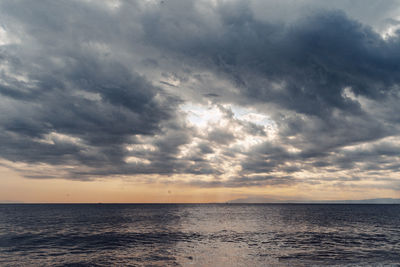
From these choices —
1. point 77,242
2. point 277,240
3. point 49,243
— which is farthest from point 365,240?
point 49,243

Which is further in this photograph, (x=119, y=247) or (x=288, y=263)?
(x=119, y=247)

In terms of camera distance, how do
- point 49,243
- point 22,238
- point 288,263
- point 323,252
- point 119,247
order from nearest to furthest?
point 288,263 < point 323,252 < point 119,247 < point 49,243 < point 22,238

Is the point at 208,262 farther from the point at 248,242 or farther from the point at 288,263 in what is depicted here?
the point at 248,242

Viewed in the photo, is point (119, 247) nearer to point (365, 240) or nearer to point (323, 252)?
point (323, 252)

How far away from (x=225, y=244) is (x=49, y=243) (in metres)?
32.7

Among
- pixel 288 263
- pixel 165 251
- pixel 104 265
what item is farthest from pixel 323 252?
pixel 104 265

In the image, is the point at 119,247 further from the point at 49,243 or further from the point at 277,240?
the point at 277,240

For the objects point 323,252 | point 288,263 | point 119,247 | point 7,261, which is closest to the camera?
point 288,263

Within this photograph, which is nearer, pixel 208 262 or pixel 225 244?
pixel 208 262

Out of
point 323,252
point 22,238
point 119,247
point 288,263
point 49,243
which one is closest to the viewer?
point 288,263

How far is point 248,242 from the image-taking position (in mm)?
48219

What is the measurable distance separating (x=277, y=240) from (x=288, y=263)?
18.8 m

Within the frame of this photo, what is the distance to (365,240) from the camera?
50.6 m

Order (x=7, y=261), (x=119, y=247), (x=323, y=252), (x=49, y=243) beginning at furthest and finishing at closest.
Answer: (x=49, y=243) < (x=119, y=247) < (x=323, y=252) < (x=7, y=261)
